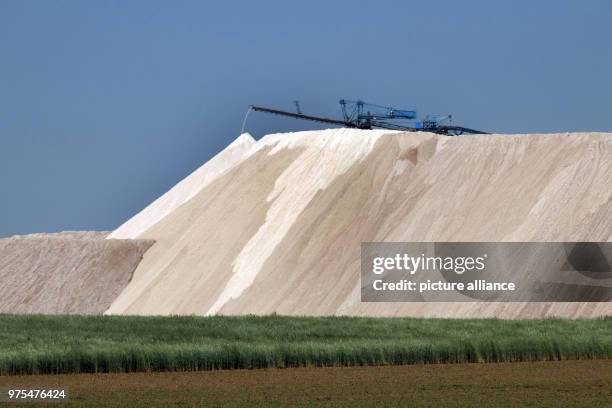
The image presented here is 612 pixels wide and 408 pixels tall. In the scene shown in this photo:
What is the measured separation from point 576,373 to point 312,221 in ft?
116

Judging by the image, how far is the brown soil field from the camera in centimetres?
2759

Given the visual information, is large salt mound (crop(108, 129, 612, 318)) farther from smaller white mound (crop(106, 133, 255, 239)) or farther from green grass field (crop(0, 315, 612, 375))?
green grass field (crop(0, 315, 612, 375))

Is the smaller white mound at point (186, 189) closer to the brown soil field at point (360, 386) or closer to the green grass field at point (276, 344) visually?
the green grass field at point (276, 344)

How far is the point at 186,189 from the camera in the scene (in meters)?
82.2

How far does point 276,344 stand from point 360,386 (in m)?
7.14

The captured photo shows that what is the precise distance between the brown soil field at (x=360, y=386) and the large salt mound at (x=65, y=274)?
36397 millimetres

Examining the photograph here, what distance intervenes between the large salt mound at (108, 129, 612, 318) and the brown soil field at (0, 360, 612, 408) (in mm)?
19368

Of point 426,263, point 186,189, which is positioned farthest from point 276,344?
point 186,189

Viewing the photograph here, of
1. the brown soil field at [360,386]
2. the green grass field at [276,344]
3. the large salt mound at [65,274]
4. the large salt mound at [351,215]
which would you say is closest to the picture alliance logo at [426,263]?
the large salt mound at [351,215]

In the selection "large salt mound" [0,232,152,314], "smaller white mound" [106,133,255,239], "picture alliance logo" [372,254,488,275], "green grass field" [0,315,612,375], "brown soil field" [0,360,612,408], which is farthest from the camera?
"smaller white mound" [106,133,255,239]

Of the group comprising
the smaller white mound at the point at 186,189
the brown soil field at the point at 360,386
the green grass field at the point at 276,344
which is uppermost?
the brown soil field at the point at 360,386

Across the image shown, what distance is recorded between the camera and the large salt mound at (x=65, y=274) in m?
70.6

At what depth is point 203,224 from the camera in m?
73.1

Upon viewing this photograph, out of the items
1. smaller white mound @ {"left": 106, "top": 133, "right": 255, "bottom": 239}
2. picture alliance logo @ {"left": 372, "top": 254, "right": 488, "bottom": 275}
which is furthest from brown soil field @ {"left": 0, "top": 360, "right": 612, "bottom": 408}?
smaller white mound @ {"left": 106, "top": 133, "right": 255, "bottom": 239}
